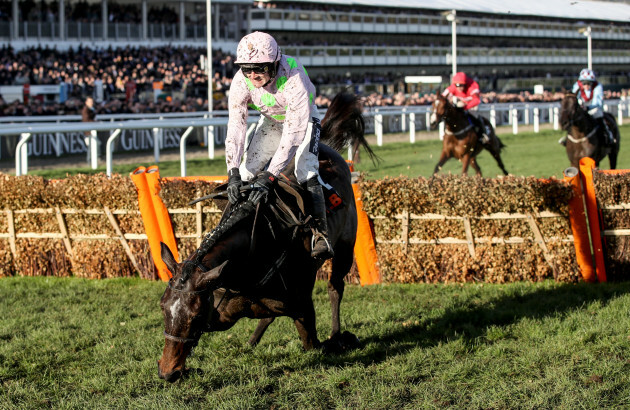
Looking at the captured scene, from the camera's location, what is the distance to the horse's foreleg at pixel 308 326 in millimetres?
4625

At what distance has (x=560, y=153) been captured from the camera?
17750 mm

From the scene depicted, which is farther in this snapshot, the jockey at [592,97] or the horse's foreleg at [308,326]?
the jockey at [592,97]

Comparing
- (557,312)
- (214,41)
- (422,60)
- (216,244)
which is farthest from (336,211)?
(422,60)

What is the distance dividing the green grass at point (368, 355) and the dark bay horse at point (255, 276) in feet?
1.14

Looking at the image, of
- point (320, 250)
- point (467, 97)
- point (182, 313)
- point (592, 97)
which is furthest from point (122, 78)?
point (182, 313)

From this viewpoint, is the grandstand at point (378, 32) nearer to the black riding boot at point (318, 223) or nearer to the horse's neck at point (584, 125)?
the horse's neck at point (584, 125)

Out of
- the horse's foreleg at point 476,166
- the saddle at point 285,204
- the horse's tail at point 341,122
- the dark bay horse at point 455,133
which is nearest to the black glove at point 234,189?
the saddle at point 285,204

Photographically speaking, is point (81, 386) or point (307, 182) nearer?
point (81, 386)

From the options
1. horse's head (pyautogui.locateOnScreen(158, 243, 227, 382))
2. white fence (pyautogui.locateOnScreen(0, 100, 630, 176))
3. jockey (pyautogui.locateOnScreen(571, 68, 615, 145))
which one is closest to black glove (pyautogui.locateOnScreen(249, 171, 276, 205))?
horse's head (pyautogui.locateOnScreen(158, 243, 227, 382))

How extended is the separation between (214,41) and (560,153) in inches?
857

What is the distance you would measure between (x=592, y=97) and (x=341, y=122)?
7.16 meters

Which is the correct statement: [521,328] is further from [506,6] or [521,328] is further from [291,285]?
[506,6]

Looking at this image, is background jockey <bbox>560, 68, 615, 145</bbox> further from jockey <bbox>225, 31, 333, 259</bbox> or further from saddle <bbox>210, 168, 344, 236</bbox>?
saddle <bbox>210, 168, 344, 236</bbox>

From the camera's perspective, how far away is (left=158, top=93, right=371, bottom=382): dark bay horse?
367 cm
